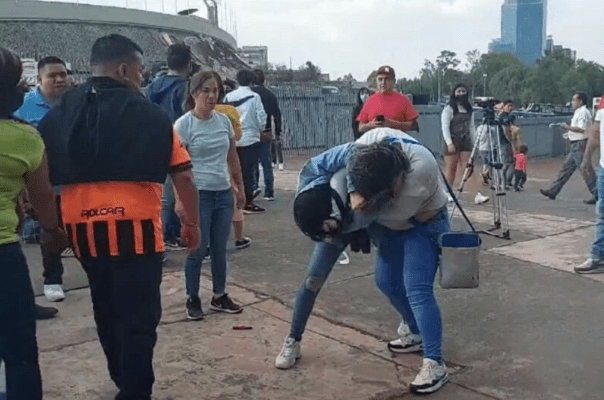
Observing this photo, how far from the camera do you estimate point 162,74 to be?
7293mm

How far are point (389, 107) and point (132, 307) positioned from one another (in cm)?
471

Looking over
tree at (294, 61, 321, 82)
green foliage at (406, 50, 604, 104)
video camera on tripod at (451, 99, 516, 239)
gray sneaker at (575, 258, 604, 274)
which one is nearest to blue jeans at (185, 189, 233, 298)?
gray sneaker at (575, 258, 604, 274)

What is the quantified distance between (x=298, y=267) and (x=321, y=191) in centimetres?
292

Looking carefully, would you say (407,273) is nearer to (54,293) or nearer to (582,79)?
(54,293)

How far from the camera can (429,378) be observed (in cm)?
400

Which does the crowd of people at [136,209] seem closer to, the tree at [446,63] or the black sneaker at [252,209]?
the black sneaker at [252,209]

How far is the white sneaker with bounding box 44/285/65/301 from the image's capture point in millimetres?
5680

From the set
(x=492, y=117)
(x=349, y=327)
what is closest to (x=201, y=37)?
(x=492, y=117)

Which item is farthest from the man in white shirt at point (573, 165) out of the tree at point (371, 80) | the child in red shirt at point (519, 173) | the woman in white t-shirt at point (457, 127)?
the tree at point (371, 80)

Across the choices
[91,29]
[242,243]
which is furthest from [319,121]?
[91,29]

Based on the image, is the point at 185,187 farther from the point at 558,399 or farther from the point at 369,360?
the point at 558,399

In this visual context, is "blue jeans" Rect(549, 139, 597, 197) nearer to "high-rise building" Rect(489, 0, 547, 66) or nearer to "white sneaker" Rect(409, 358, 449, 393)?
"white sneaker" Rect(409, 358, 449, 393)

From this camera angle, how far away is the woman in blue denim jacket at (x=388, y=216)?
367cm

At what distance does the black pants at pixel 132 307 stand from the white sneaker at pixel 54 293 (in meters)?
2.34
